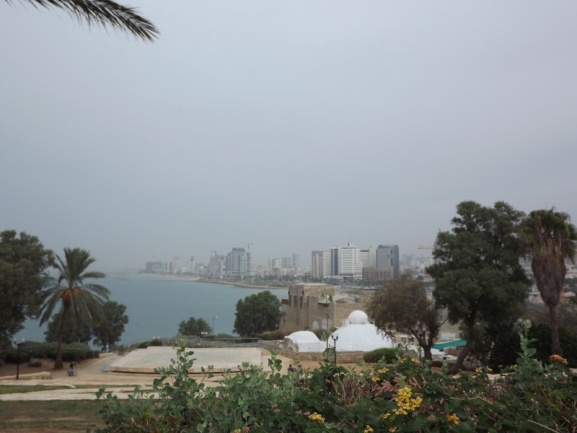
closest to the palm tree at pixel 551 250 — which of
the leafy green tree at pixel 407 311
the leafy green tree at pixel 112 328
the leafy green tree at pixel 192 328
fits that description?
the leafy green tree at pixel 407 311

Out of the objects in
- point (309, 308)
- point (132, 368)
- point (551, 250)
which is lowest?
point (132, 368)

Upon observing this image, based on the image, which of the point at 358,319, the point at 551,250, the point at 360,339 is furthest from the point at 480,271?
the point at 358,319

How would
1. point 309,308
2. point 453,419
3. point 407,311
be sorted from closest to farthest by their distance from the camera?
point 453,419 → point 407,311 → point 309,308

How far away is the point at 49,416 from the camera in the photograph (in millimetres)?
9273

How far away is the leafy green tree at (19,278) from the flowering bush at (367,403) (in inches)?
867

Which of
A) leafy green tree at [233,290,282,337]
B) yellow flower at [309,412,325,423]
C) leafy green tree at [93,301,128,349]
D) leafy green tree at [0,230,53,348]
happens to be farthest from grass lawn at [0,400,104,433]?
leafy green tree at [233,290,282,337]

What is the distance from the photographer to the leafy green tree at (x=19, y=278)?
22406mm

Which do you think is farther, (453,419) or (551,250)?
(551,250)

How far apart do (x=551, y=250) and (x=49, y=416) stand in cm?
1610

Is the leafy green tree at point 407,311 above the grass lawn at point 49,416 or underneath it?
above

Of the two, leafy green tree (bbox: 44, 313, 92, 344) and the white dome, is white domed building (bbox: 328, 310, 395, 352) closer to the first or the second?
the white dome

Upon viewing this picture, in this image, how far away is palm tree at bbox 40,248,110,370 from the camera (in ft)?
78.4

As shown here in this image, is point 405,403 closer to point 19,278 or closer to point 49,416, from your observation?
point 49,416

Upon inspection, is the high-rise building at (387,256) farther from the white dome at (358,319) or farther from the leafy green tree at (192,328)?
the white dome at (358,319)
